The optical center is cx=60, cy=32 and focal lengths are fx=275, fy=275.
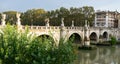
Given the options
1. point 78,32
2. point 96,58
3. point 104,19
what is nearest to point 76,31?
point 78,32

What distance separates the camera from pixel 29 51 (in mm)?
8555

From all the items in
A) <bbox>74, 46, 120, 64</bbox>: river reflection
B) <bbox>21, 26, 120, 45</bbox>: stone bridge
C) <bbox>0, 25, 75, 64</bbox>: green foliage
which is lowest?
<bbox>74, 46, 120, 64</bbox>: river reflection

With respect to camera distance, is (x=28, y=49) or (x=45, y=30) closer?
(x=28, y=49)

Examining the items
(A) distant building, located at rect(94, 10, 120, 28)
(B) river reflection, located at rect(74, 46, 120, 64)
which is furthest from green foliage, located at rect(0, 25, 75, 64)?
(A) distant building, located at rect(94, 10, 120, 28)

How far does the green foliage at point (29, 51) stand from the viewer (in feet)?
27.4

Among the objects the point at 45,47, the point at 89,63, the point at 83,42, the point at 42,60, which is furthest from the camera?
the point at 83,42

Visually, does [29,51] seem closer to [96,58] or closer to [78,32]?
[96,58]

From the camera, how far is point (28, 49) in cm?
855

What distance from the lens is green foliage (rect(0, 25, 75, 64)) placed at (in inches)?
328

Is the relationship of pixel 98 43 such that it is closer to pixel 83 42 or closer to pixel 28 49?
pixel 83 42

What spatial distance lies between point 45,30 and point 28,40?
57.0 feet

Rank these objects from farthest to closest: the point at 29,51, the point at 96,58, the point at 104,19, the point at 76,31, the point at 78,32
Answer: the point at 104,19 < the point at 78,32 < the point at 76,31 < the point at 96,58 < the point at 29,51

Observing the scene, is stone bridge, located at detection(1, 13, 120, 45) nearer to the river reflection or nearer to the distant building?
the river reflection

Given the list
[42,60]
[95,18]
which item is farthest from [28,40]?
[95,18]
